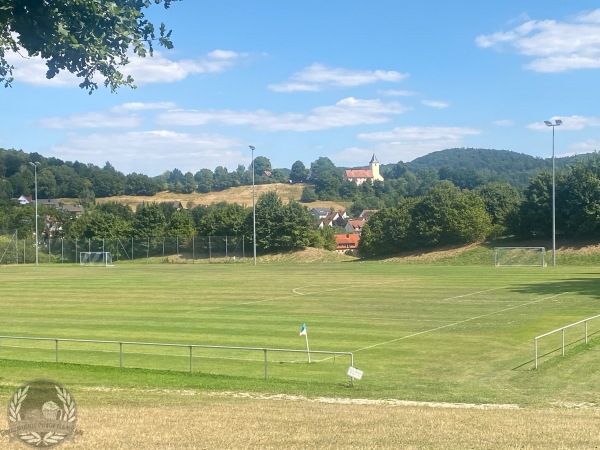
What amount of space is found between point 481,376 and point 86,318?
22903 millimetres

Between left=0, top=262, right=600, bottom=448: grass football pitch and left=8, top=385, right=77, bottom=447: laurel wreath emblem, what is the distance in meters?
1.05

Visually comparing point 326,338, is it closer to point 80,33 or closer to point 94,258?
point 80,33

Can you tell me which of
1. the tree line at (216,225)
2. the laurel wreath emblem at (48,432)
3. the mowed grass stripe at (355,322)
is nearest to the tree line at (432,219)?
the tree line at (216,225)

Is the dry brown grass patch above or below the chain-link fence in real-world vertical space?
above

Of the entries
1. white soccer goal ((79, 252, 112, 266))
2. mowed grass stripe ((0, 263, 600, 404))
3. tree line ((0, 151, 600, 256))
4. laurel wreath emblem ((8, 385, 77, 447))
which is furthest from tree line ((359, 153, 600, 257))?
laurel wreath emblem ((8, 385, 77, 447))

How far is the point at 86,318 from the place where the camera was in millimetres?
39656

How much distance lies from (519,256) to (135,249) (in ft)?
193

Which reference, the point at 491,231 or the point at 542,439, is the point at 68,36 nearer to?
the point at 542,439

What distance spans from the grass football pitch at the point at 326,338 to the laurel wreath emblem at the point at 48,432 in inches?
41.5

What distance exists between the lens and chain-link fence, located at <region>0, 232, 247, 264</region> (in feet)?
379

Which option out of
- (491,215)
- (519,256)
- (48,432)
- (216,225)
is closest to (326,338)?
(48,432)

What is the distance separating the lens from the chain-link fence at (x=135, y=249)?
115562mm

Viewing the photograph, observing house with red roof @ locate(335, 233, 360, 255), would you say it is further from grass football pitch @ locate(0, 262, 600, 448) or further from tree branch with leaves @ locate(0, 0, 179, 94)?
tree branch with leaves @ locate(0, 0, 179, 94)

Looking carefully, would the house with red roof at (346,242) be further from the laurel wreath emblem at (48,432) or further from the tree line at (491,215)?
the laurel wreath emblem at (48,432)
